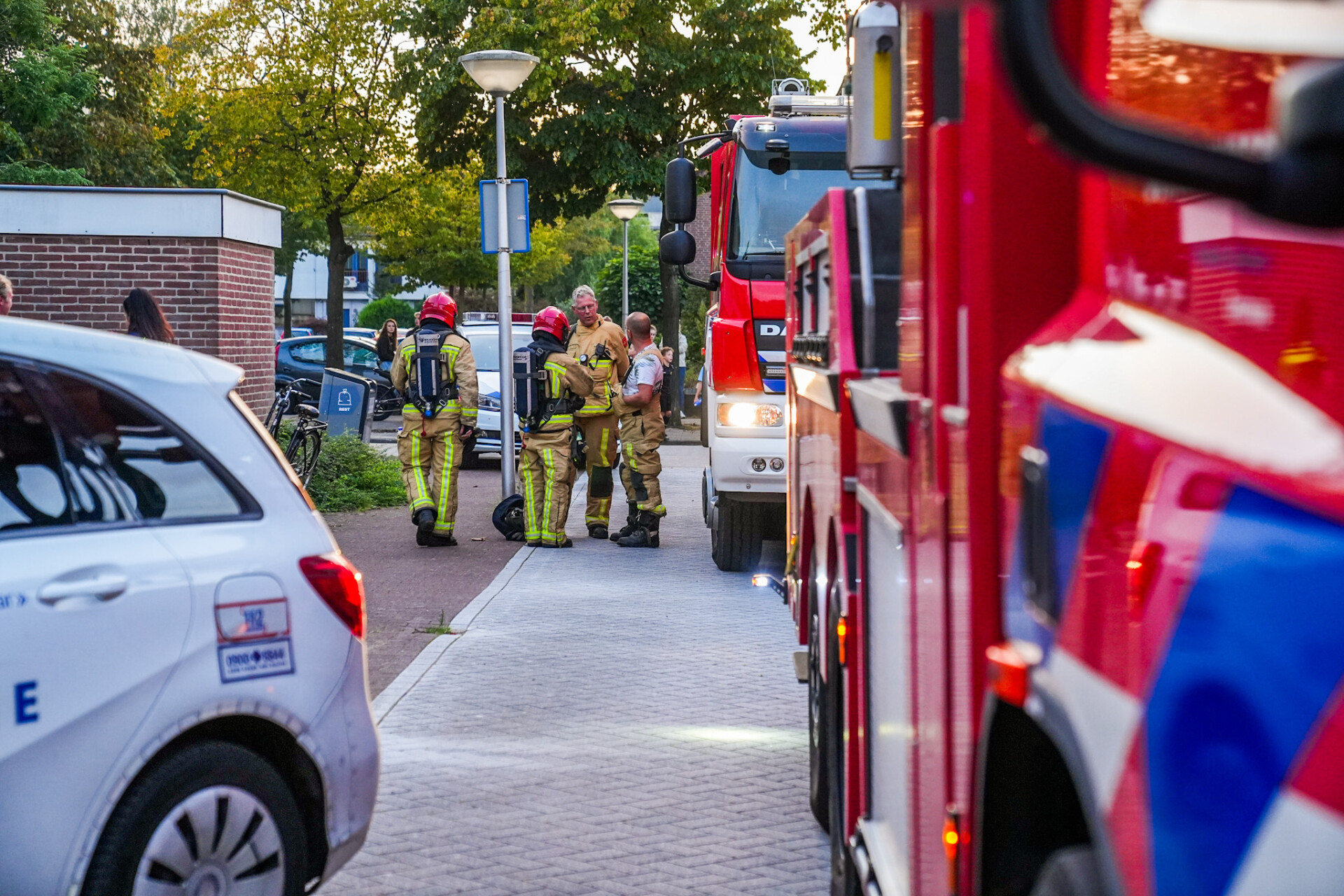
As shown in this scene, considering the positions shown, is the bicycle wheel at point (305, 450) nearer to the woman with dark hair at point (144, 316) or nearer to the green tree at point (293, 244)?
the woman with dark hair at point (144, 316)

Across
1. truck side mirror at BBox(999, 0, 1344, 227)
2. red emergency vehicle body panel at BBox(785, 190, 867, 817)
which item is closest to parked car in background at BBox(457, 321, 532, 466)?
red emergency vehicle body panel at BBox(785, 190, 867, 817)

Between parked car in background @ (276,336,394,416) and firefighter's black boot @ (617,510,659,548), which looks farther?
parked car in background @ (276,336,394,416)

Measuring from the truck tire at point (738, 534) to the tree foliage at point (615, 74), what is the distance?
1682 centimetres

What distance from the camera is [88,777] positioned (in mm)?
3375

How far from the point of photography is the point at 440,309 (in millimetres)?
12547

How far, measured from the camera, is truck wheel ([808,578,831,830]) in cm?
485

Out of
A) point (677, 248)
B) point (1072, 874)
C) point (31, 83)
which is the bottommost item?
point (1072, 874)

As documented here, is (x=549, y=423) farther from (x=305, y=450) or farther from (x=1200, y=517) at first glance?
(x=1200, y=517)

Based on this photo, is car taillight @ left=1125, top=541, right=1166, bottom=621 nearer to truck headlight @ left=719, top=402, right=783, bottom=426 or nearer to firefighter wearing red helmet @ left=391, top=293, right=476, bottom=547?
truck headlight @ left=719, top=402, right=783, bottom=426

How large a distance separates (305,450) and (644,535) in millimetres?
3454

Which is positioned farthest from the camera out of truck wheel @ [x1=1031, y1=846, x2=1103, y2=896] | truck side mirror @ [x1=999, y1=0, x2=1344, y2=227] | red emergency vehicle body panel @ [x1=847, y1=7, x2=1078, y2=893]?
red emergency vehicle body panel @ [x1=847, y1=7, x2=1078, y2=893]

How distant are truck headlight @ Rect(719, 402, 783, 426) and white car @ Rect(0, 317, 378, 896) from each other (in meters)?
7.11

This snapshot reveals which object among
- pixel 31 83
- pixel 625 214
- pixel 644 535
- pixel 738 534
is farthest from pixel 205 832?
pixel 31 83

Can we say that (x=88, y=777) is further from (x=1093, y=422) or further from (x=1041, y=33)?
(x=1041, y=33)
